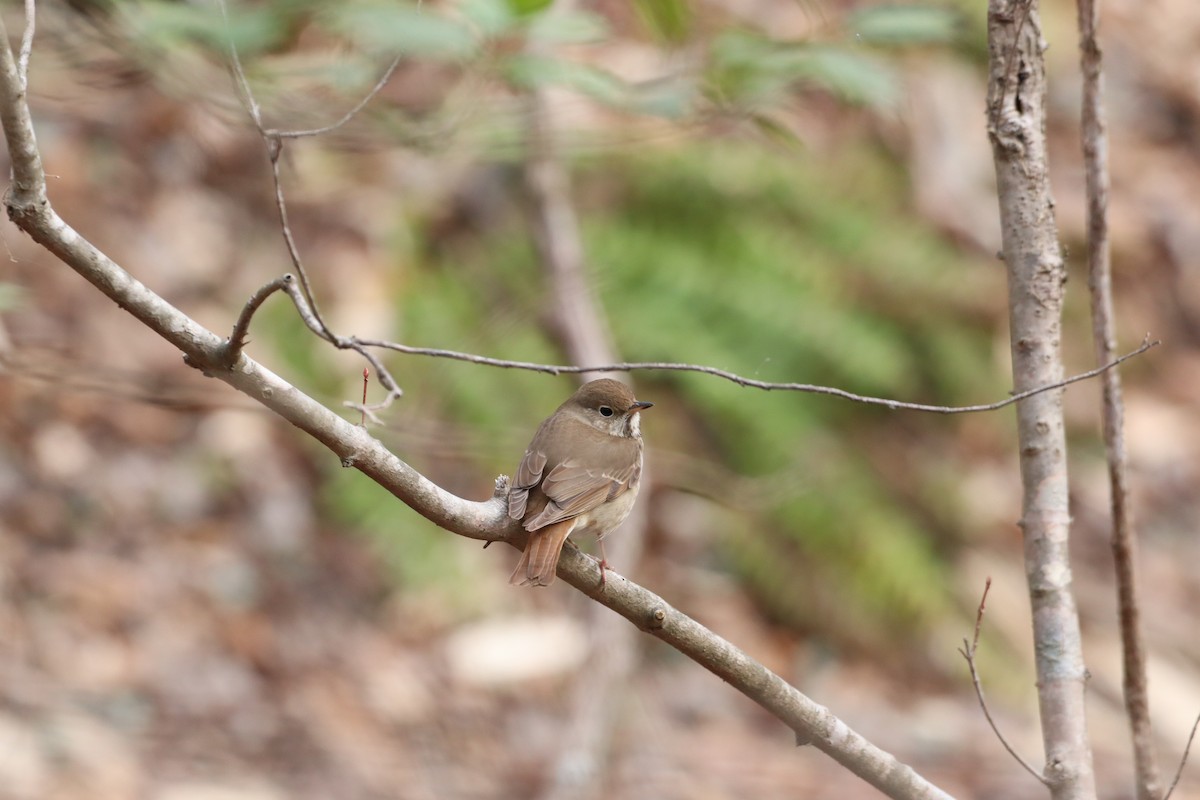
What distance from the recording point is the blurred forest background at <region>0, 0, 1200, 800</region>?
179 inches

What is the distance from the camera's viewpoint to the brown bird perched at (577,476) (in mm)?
2299

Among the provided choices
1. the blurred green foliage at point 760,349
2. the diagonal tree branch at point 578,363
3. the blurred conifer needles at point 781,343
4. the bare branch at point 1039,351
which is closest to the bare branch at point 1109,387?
the bare branch at point 1039,351

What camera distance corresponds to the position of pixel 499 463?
5.24m

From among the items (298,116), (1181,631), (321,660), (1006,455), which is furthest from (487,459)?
(1181,631)

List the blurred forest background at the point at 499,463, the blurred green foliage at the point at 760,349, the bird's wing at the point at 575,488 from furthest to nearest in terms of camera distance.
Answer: the blurred green foliage at the point at 760,349
the blurred forest background at the point at 499,463
the bird's wing at the point at 575,488

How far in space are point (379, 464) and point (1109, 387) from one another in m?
1.50

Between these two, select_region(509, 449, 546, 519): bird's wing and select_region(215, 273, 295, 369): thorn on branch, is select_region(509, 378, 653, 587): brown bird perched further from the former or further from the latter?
select_region(215, 273, 295, 369): thorn on branch

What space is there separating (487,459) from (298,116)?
1.80 metres

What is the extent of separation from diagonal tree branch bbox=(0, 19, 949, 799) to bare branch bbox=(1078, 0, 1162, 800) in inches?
24.9

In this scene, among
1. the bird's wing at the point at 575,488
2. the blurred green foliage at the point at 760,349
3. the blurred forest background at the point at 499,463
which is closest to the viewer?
the bird's wing at the point at 575,488

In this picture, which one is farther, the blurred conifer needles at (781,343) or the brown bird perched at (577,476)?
the blurred conifer needles at (781,343)

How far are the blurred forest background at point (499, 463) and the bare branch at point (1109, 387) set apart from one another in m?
1.19

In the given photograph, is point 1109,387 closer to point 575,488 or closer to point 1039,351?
point 1039,351

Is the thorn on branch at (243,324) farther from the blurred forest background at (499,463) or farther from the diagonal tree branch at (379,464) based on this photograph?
the blurred forest background at (499,463)
